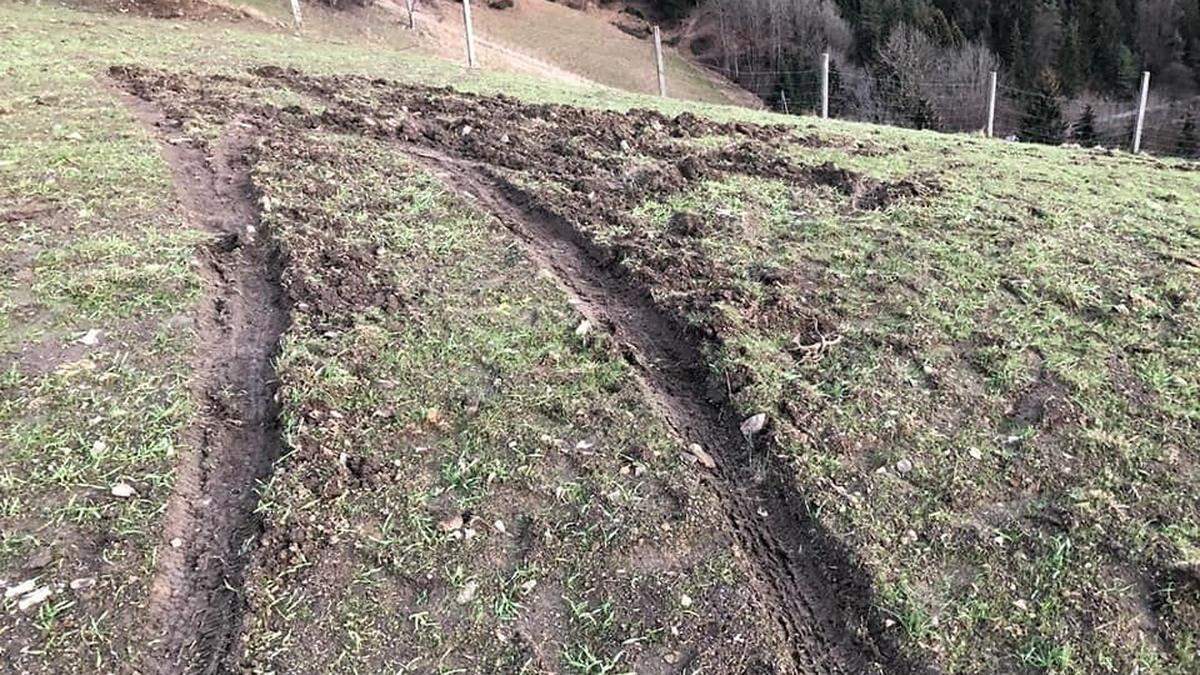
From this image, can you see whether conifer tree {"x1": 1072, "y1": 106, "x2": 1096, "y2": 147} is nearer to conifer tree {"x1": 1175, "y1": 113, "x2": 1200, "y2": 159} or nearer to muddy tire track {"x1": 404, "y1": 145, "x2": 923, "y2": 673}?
conifer tree {"x1": 1175, "y1": 113, "x2": 1200, "y2": 159}

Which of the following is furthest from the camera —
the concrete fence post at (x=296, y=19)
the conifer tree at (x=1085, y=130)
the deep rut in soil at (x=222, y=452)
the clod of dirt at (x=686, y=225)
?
the conifer tree at (x=1085, y=130)

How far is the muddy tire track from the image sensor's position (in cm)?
247

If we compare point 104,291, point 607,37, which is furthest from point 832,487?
point 607,37

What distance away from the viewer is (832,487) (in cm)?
297

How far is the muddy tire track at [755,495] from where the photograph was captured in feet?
8.11

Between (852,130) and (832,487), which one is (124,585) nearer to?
(832,487)

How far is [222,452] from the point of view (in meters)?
3.05

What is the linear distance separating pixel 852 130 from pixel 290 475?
26.9 feet

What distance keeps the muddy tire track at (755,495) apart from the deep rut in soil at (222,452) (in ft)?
5.18

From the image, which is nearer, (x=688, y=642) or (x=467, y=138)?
(x=688, y=642)

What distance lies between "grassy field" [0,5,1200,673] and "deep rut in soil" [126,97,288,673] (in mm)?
79

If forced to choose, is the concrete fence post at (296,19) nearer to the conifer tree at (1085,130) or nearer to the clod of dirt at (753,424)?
the clod of dirt at (753,424)

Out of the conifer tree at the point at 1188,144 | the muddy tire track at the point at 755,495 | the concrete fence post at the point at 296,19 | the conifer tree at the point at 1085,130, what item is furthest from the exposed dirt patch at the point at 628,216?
the conifer tree at the point at 1188,144

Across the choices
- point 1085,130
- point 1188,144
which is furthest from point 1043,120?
point 1188,144
